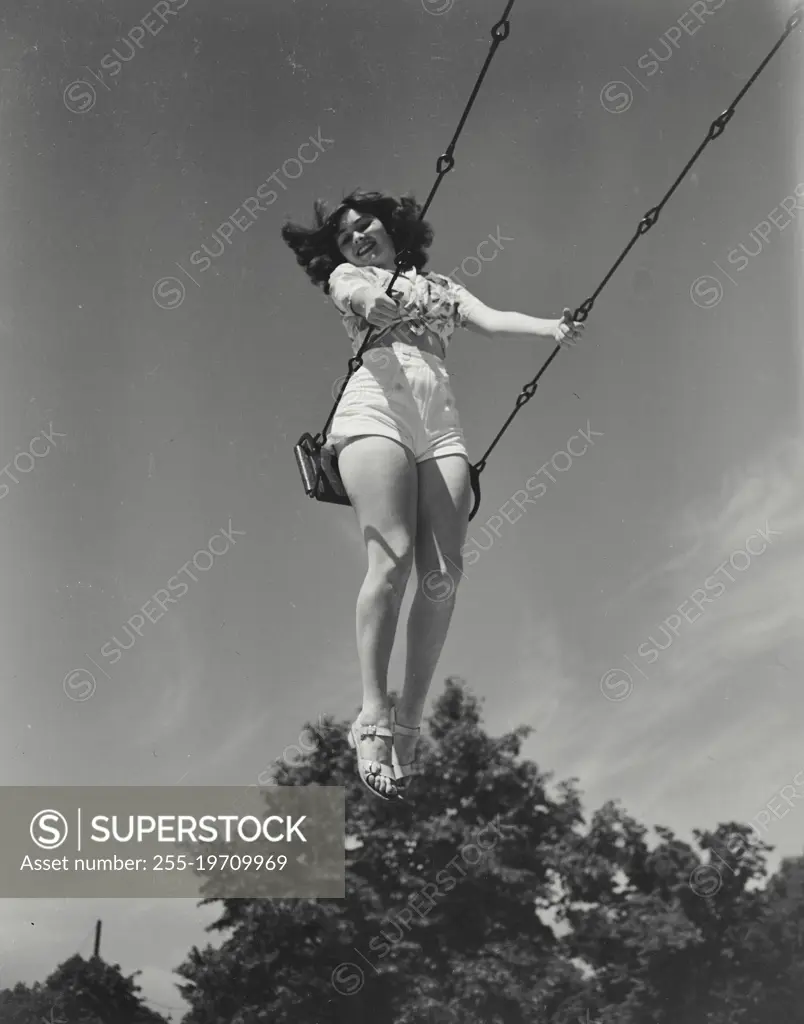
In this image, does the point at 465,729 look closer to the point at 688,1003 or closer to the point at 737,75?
the point at 688,1003

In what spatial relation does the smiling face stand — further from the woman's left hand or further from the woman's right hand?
the woman's left hand

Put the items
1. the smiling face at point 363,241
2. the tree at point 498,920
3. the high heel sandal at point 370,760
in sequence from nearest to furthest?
the high heel sandal at point 370,760, the smiling face at point 363,241, the tree at point 498,920

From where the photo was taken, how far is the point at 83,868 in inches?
229

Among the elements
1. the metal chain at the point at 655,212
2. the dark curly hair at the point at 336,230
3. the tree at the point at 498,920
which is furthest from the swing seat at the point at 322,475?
the tree at the point at 498,920

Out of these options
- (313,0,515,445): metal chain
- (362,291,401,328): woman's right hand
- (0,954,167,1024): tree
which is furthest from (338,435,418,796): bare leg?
(0,954,167,1024): tree

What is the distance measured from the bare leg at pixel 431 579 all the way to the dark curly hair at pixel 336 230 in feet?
3.47

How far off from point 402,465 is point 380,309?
1.87 feet

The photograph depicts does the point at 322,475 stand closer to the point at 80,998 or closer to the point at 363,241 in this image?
the point at 363,241

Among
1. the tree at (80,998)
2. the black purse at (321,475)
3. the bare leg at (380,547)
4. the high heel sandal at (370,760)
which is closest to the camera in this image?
the high heel sandal at (370,760)

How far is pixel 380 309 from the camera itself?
14.7ft

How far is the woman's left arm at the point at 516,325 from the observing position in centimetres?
461

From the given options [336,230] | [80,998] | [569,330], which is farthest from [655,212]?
[80,998]

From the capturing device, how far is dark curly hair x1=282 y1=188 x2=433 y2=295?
5.17 meters

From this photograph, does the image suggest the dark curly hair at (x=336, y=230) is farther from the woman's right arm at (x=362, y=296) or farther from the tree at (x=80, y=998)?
the tree at (x=80, y=998)
